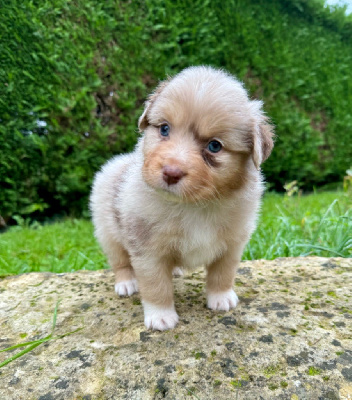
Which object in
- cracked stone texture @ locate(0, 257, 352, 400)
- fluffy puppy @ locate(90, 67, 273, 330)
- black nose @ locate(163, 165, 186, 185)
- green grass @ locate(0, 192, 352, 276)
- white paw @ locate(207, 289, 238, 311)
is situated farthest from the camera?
green grass @ locate(0, 192, 352, 276)

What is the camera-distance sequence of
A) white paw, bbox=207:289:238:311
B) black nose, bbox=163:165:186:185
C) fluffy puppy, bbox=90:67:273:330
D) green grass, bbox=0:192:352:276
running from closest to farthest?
black nose, bbox=163:165:186:185
fluffy puppy, bbox=90:67:273:330
white paw, bbox=207:289:238:311
green grass, bbox=0:192:352:276

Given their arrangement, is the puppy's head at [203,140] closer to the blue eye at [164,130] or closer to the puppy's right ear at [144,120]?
the blue eye at [164,130]

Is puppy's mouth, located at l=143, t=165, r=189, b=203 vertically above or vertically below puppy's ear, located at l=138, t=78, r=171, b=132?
below

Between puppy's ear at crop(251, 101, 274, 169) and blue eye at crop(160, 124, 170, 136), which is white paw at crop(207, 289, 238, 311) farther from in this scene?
blue eye at crop(160, 124, 170, 136)

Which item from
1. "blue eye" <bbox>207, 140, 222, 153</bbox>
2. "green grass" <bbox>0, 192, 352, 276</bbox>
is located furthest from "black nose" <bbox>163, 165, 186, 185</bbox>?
"green grass" <bbox>0, 192, 352, 276</bbox>

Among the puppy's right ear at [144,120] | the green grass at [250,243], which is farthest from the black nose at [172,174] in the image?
the green grass at [250,243]

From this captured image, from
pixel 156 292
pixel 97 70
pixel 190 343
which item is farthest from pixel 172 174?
pixel 97 70

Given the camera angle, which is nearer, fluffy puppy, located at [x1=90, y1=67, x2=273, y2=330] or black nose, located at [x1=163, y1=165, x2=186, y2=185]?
black nose, located at [x1=163, y1=165, x2=186, y2=185]

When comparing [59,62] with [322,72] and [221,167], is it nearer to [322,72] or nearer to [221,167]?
[221,167]
